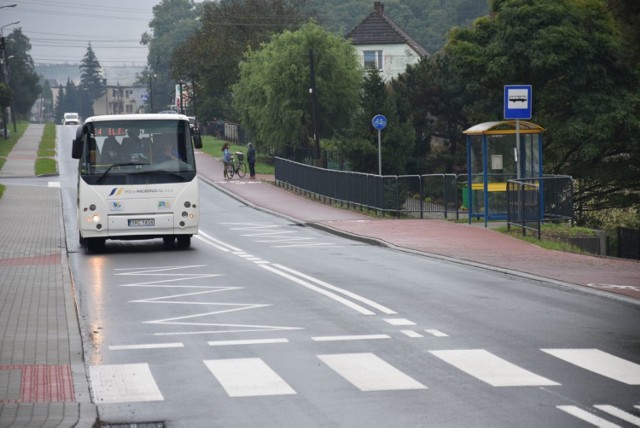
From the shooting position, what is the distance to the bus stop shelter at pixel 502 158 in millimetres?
30641

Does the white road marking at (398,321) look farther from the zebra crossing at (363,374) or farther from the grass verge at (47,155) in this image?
the grass verge at (47,155)

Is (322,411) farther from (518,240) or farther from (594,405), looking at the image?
(518,240)

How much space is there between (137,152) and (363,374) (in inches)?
604

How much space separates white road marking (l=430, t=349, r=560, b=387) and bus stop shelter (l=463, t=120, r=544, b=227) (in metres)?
18.6

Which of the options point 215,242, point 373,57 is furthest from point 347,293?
point 373,57

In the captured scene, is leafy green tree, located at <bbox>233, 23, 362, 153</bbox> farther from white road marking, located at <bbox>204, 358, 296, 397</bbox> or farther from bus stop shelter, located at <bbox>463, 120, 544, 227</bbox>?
white road marking, located at <bbox>204, 358, 296, 397</bbox>

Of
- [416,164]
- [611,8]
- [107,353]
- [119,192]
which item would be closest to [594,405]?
[107,353]

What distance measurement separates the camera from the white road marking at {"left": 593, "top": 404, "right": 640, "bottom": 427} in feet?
30.2

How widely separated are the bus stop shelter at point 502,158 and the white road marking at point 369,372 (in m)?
18.9

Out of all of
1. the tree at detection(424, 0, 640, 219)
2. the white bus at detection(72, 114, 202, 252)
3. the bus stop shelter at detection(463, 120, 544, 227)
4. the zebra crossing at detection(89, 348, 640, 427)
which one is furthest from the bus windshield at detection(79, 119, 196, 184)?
the tree at detection(424, 0, 640, 219)

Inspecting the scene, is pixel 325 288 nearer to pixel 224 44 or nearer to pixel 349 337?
pixel 349 337

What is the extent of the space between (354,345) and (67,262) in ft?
36.3

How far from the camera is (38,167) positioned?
65.2m

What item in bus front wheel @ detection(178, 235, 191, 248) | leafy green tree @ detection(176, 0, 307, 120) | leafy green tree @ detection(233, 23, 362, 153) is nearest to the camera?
bus front wheel @ detection(178, 235, 191, 248)
